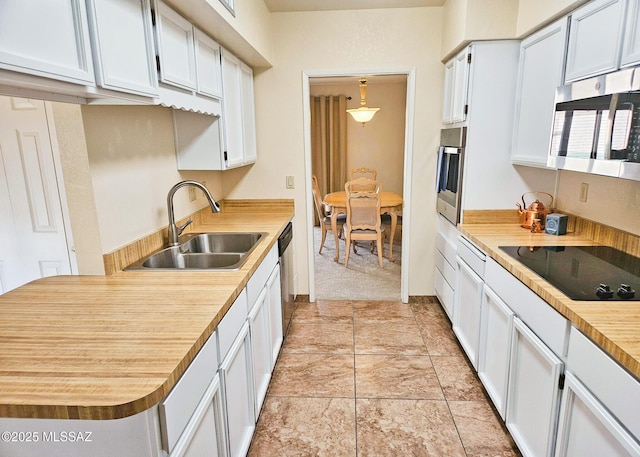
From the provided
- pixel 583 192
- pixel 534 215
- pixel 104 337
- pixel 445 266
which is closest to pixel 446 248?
pixel 445 266

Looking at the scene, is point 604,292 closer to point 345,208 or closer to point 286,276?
point 286,276

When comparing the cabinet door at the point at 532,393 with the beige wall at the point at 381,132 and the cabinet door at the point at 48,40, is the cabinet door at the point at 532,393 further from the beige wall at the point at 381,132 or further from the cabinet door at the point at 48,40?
the beige wall at the point at 381,132

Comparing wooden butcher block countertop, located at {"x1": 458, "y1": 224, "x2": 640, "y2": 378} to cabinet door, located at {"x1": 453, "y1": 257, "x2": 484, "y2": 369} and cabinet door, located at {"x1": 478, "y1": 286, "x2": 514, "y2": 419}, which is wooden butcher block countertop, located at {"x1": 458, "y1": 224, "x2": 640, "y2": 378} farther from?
cabinet door, located at {"x1": 453, "y1": 257, "x2": 484, "y2": 369}

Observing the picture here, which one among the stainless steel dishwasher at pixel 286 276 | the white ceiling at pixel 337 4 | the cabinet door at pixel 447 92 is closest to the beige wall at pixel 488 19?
the cabinet door at pixel 447 92

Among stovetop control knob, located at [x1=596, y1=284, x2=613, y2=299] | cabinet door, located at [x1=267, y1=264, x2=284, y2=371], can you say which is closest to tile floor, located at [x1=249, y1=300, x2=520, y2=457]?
cabinet door, located at [x1=267, y1=264, x2=284, y2=371]

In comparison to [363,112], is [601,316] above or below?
below

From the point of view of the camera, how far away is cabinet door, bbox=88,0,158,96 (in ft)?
3.93

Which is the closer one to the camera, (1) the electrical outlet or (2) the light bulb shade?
(1) the electrical outlet

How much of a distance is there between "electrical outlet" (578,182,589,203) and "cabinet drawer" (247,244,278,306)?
1.88m

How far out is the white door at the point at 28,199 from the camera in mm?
1897

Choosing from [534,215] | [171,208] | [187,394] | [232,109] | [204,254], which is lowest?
[187,394]

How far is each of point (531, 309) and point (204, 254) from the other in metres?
1.63

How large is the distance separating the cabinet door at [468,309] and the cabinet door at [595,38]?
1.16 metres

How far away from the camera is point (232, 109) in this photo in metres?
2.65
